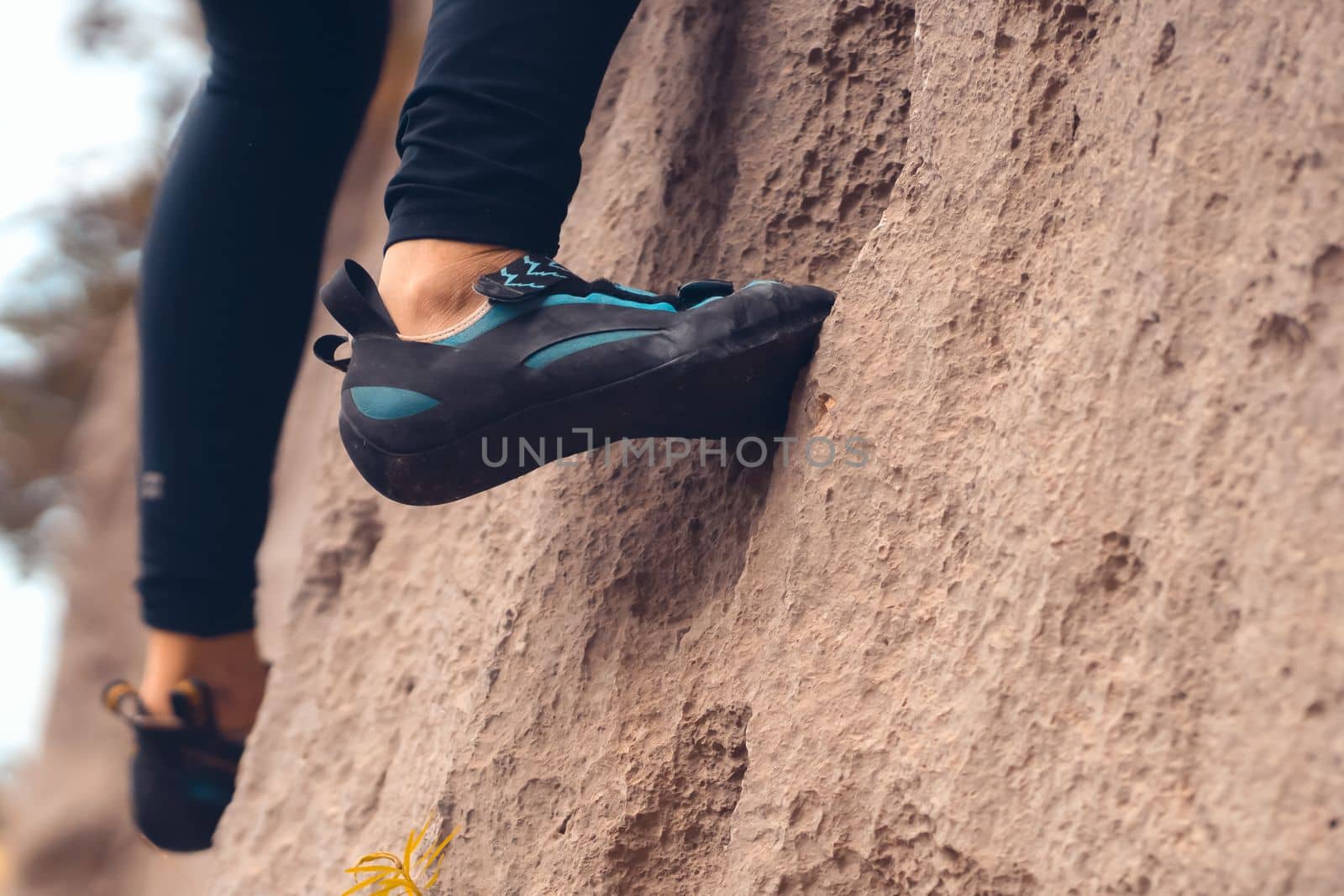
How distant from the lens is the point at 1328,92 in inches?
24.3

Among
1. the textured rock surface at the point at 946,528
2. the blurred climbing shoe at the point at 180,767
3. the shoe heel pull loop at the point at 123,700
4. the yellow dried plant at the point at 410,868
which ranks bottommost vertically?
the blurred climbing shoe at the point at 180,767

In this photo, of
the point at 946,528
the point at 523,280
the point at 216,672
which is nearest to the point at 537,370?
the point at 523,280

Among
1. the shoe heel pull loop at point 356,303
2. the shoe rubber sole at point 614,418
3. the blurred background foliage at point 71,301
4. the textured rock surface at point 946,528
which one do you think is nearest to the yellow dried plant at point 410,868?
the textured rock surface at point 946,528

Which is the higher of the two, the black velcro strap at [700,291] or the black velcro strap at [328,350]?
the black velcro strap at [700,291]

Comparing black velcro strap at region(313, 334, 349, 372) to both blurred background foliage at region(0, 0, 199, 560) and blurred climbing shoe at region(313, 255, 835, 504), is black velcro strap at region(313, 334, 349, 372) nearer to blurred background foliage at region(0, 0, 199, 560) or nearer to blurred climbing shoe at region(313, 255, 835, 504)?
blurred climbing shoe at region(313, 255, 835, 504)

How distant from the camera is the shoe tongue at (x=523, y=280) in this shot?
80cm

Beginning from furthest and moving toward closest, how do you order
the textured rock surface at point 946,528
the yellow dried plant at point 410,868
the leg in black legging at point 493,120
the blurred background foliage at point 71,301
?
the blurred background foliage at point 71,301 → the yellow dried plant at point 410,868 → the leg in black legging at point 493,120 → the textured rock surface at point 946,528

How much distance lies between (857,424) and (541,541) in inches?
13.2

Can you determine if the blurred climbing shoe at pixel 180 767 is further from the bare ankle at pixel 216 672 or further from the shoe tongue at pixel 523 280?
the shoe tongue at pixel 523 280

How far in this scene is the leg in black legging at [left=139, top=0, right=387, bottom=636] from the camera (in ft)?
3.70

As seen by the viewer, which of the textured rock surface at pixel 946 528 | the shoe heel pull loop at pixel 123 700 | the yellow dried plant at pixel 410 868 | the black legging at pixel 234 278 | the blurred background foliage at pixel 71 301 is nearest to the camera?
the textured rock surface at pixel 946 528

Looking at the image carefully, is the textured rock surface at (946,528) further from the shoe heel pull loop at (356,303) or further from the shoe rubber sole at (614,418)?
the shoe heel pull loop at (356,303)

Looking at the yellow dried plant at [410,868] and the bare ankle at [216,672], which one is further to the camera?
the bare ankle at [216,672]

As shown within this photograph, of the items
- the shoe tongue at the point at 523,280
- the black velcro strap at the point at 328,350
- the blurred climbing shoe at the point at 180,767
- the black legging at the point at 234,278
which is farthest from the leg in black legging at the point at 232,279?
the shoe tongue at the point at 523,280
